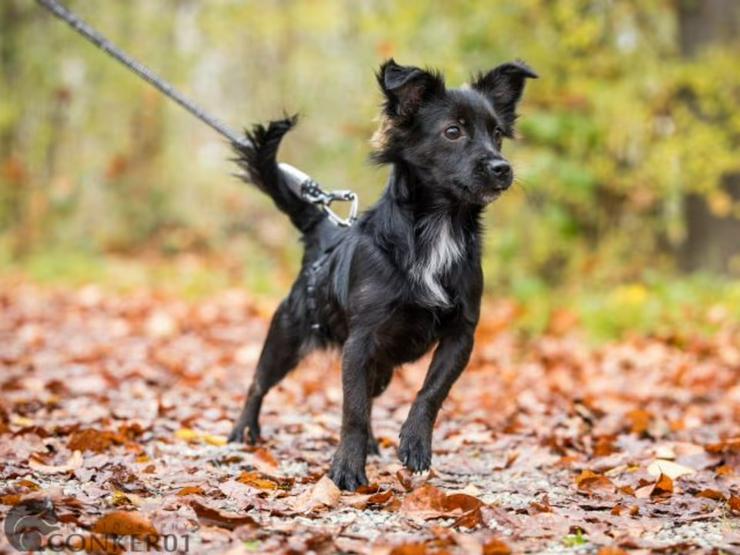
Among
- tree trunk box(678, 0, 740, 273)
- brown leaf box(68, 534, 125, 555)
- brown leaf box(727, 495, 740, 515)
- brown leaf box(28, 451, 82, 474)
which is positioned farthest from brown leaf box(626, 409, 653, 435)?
tree trunk box(678, 0, 740, 273)

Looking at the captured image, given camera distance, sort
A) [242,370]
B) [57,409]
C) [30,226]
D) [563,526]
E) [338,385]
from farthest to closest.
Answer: [30,226]
[242,370]
[338,385]
[57,409]
[563,526]

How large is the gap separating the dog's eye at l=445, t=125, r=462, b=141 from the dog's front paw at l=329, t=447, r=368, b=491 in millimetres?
1567

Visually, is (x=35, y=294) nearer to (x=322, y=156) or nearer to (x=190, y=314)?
(x=190, y=314)

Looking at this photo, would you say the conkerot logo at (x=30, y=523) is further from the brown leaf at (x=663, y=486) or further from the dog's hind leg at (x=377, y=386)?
the brown leaf at (x=663, y=486)

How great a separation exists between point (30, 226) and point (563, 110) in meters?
11.0

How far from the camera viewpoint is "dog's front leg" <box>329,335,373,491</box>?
370 centimetres

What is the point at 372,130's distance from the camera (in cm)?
1209

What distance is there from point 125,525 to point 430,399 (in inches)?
59.4

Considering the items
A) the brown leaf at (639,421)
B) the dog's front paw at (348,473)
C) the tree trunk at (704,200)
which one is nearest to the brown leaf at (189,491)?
the dog's front paw at (348,473)

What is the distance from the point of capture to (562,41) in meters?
10.8

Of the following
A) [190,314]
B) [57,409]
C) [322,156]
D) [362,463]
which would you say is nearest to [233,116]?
[322,156]

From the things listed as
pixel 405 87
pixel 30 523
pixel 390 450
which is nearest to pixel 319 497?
pixel 30 523

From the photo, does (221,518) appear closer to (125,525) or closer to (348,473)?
(125,525)

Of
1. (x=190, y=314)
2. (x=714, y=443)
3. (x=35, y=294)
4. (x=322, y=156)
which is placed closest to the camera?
(x=714, y=443)
